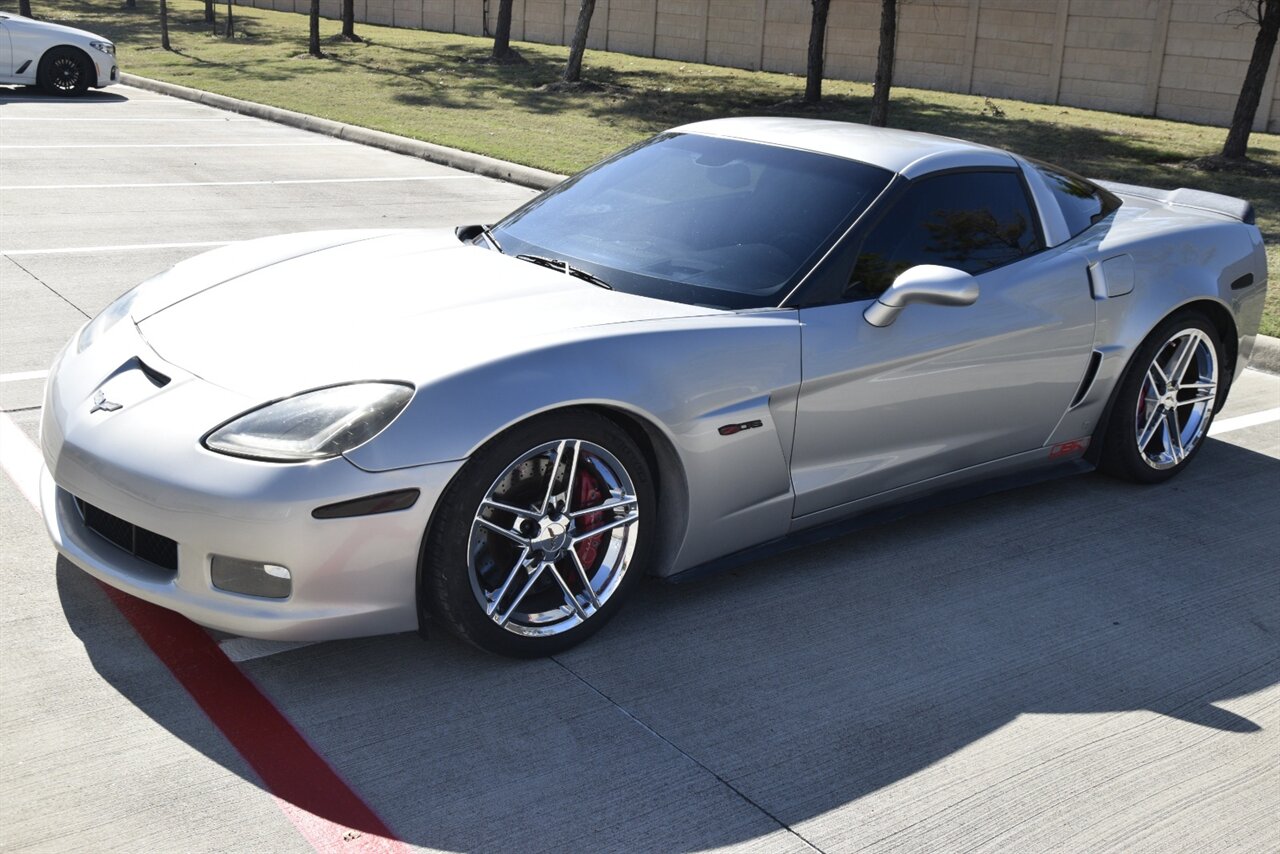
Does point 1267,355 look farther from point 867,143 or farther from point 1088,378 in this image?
point 867,143

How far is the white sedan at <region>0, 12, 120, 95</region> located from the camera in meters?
17.6

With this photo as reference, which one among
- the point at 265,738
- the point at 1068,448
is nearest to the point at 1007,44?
the point at 1068,448

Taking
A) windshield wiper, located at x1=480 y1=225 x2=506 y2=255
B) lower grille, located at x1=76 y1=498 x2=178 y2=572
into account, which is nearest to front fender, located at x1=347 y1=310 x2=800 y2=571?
lower grille, located at x1=76 y1=498 x2=178 y2=572

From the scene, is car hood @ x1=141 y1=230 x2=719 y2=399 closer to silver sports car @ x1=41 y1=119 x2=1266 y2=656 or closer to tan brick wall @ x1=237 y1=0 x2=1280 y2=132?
silver sports car @ x1=41 y1=119 x2=1266 y2=656

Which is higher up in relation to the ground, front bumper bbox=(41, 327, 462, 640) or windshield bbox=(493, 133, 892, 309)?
windshield bbox=(493, 133, 892, 309)

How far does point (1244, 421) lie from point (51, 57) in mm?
16268

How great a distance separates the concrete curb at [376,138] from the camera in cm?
1311

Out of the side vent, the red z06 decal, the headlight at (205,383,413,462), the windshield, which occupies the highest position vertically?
the windshield

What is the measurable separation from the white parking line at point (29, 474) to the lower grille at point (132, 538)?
39 cm

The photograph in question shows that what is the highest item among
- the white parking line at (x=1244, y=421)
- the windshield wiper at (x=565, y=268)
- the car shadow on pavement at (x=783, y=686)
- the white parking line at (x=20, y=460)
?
the windshield wiper at (x=565, y=268)

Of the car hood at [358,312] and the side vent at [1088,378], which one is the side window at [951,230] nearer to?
the side vent at [1088,378]

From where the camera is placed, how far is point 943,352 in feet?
15.1

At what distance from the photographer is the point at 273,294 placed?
421 centimetres

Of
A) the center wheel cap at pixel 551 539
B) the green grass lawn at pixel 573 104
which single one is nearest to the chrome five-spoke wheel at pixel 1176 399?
the center wheel cap at pixel 551 539
